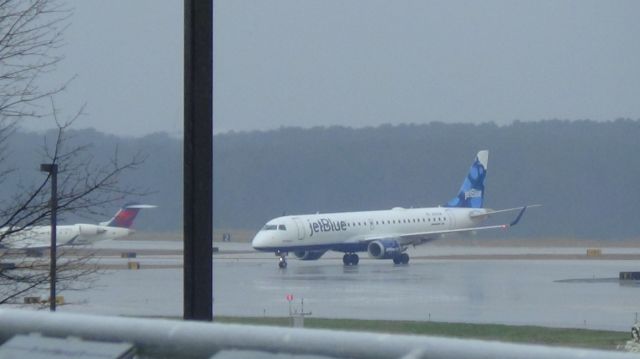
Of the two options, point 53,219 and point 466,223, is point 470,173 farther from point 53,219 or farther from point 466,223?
point 53,219

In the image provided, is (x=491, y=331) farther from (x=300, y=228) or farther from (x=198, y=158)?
(x=300, y=228)

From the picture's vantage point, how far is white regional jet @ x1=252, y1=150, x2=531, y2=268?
138 ft

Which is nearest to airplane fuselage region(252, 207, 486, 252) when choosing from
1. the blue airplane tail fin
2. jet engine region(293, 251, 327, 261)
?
jet engine region(293, 251, 327, 261)

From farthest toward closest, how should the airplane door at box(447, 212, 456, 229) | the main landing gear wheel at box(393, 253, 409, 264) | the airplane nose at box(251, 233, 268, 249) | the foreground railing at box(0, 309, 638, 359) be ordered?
1. the airplane door at box(447, 212, 456, 229)
2. the main landing gear wheel at box(393, 253, 409, 264)
3. the airplane nose at box(251, 233, 268, 249)
4. the foreground railing at box(0, 309, 638, 359)

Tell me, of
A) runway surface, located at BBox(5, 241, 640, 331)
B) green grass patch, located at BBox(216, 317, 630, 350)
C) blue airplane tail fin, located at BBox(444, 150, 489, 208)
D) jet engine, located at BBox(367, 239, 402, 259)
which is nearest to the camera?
green grass patch, located at BBox(216, 317, 630, 350)

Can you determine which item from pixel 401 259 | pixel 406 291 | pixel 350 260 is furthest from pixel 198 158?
pixel 350 260

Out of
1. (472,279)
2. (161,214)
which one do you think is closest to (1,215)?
(472,279)

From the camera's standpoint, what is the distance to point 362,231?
4550 centimetres

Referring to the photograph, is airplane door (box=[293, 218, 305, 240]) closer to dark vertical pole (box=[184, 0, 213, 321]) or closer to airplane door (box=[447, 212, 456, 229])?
airplane door (box=[447, 212, 456, 229])

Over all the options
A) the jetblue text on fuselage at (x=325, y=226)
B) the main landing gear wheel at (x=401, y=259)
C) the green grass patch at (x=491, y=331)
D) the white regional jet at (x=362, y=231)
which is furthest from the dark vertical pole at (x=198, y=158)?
the main landing gear wheel at (x=401, y=259)

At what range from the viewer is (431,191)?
6869 cm

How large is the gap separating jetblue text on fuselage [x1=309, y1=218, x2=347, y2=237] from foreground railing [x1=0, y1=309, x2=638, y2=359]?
39.8 m

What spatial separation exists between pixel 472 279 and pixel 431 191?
36.1m

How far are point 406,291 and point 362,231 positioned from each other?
1729cm
